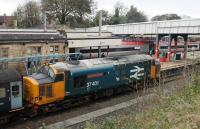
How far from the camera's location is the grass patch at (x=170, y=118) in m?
10.4

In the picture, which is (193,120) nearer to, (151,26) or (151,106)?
(151,106)

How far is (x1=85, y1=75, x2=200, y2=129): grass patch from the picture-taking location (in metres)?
10.4

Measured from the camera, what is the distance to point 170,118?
11195mm

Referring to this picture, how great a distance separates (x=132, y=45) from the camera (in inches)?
2055

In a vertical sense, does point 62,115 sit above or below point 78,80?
below

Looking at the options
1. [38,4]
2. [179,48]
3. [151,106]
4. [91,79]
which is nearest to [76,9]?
[38,4]

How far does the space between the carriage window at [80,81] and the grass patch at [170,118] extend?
906 centimetres

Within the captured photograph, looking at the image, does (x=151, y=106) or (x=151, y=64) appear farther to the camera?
(x=151, y=64)

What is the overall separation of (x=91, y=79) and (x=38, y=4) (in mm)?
77647

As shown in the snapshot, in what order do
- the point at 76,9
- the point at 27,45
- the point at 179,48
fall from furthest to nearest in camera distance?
the point at 76,9, the point at 179,48, the point at 27,45

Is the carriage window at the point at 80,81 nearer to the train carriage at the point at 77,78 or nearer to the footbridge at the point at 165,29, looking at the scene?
the train carriage at the point at 77,78

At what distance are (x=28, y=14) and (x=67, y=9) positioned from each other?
11.6 m

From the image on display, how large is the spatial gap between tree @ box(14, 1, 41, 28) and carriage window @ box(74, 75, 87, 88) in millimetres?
69776

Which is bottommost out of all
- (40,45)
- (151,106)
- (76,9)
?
(151,106)
